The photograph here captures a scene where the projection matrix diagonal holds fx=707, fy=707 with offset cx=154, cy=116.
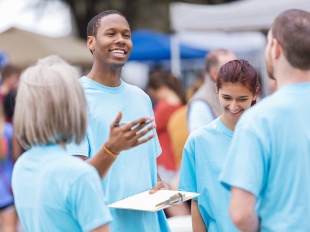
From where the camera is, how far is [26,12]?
92.8ft

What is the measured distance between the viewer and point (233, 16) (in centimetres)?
957

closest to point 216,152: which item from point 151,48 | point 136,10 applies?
point 151,48

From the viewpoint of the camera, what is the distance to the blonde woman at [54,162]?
265cm

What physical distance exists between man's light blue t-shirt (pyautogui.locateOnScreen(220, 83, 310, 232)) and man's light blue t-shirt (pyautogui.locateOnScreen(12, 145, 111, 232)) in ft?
1.74

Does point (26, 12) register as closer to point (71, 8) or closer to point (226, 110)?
point (71, 8)

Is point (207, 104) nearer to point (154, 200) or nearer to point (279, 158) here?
point (154, 200)

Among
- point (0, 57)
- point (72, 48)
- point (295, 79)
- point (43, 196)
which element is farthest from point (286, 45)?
point (72, 48)

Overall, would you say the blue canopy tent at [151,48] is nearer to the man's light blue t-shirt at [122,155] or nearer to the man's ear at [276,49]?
the man's light blue t-shirt at [122,155]

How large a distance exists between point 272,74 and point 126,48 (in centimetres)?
124

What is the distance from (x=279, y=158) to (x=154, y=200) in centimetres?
90

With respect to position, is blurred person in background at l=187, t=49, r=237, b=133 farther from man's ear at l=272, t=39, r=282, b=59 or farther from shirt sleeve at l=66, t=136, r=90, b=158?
man's ear at l=272, t=39, r=282, b=59

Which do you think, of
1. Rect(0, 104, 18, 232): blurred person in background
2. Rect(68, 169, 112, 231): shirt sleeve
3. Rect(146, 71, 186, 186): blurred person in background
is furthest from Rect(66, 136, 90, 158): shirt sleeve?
Rect(146, 71, 186, 186): blurred person in background

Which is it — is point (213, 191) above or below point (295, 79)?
below

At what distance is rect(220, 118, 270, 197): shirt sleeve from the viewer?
8.75ft
